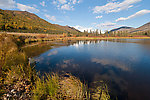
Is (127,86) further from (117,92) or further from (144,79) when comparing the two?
(144,79)

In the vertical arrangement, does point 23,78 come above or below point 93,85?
above

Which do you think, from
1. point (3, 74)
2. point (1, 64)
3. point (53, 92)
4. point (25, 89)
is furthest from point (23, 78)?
point (53, 92)

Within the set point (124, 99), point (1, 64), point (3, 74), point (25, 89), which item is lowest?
point (124, 99)

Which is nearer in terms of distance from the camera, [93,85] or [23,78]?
[23,78]

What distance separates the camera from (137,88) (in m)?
5.43

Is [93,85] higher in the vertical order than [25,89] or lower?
lower

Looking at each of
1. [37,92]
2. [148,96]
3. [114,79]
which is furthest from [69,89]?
[148,96]

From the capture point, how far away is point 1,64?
14.3 ft

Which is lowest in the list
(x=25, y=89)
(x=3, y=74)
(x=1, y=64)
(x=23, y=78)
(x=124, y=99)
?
(x=124, y=99)

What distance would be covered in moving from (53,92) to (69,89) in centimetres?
89

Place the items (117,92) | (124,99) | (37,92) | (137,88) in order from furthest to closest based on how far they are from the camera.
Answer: (137,88) < (117,92) < (124,99) < (37,92)

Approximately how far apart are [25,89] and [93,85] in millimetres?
4901

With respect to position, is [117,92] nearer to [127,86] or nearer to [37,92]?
[127,86]

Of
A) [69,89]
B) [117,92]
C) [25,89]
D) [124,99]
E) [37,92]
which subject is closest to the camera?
[37,92]
